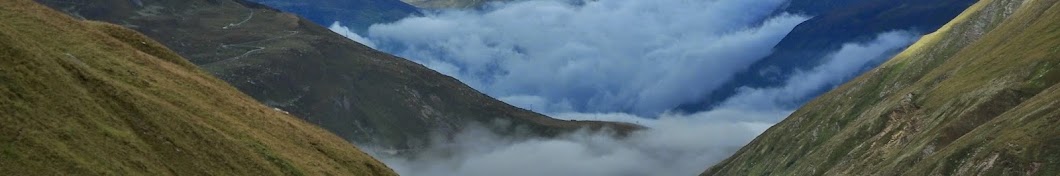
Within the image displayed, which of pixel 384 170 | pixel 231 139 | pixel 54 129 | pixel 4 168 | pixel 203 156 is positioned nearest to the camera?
pixel 4 168

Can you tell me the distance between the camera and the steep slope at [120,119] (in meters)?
72.6

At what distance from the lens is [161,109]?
90.8m

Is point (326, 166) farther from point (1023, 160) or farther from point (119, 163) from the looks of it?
point (1023, 160)

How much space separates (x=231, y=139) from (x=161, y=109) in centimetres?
552

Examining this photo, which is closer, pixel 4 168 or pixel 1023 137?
pixel 4 168

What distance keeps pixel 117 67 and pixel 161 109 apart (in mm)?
12515

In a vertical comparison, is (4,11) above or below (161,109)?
above

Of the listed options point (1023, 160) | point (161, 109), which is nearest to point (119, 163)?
point (161, 109)

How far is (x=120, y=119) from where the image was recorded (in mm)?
83562

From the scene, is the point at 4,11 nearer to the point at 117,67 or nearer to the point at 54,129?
the point at 117,67

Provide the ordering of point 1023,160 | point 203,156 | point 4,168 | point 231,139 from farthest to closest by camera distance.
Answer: point 1023,160 < point 231,139 < point 203,156 < point 4,168

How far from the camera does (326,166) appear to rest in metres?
104

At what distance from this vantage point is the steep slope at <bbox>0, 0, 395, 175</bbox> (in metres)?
72.6

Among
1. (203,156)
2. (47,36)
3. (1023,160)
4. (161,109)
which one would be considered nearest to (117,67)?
(47,36)
